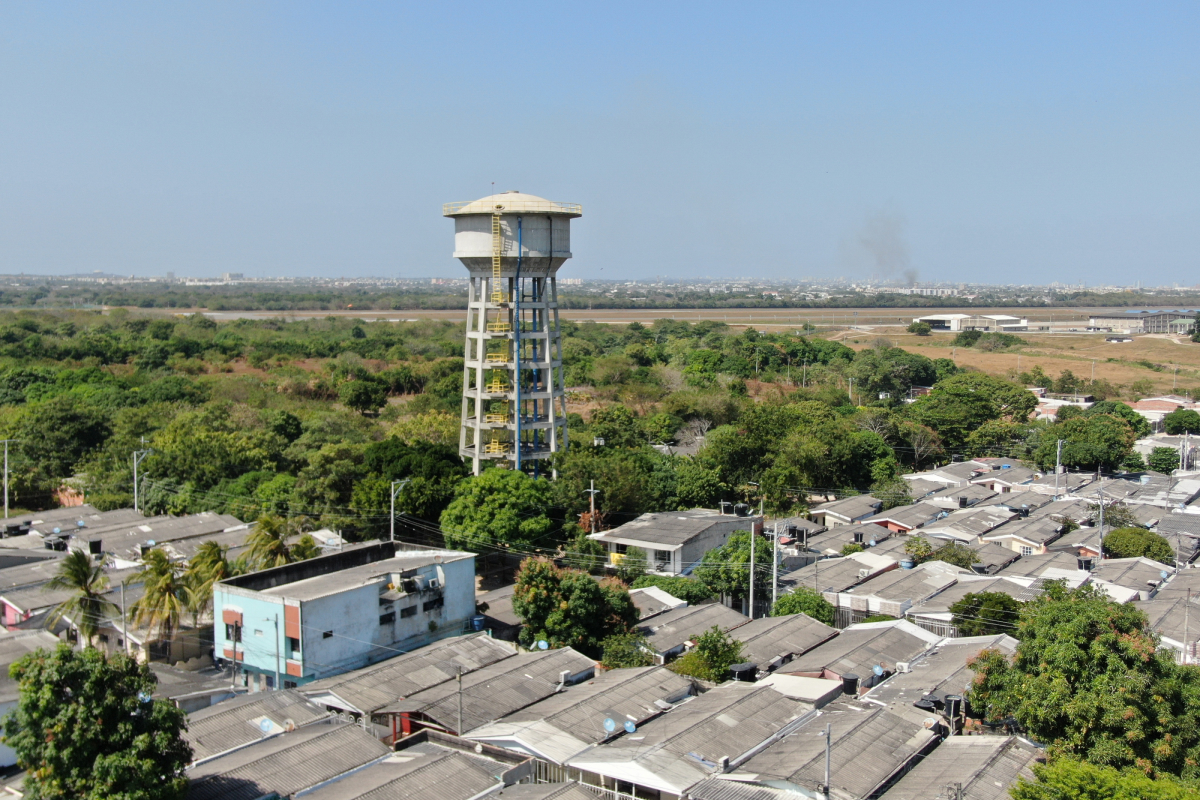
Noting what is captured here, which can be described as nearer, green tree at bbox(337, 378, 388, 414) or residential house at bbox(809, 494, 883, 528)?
residential house at bbox(809, 494, 883, 528)

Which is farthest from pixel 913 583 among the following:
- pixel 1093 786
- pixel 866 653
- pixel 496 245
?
pixel 496 245

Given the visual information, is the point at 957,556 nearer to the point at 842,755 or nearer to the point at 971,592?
the point at 971,592

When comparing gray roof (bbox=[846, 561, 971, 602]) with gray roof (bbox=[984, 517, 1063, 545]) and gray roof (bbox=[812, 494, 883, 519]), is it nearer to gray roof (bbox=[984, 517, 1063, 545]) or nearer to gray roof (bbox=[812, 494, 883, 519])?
gray roof (bbox=[984, 517, 1063, 545])

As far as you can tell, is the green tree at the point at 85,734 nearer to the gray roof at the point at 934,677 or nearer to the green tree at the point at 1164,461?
the gray roof at the point at 934,677

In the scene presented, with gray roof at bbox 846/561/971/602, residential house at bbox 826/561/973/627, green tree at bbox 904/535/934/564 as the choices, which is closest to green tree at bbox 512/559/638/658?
residential house at bbox 826/561/973/627

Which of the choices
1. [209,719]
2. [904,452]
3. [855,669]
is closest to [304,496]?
[209,719]

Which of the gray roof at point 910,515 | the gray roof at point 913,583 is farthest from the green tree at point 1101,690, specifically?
the gray roof at point 910,515
